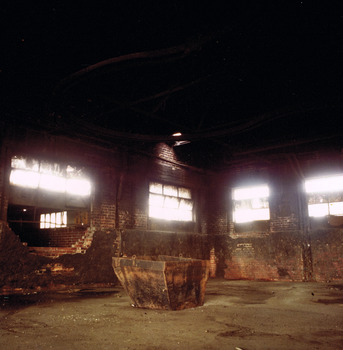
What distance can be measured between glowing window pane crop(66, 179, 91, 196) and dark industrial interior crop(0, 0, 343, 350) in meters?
0.04

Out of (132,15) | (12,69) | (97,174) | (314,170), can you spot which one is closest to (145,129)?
(97,174)

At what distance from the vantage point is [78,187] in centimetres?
856

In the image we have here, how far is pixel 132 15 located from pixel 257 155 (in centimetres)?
757

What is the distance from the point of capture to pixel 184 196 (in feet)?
39.1

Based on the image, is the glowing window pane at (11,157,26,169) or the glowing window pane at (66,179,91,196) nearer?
the glowing window pane at (11,157,26,169)

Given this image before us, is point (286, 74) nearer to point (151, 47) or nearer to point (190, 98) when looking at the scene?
point (190, 98)

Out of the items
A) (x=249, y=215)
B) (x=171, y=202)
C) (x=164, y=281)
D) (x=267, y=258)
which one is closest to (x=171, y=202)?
(x=171, y=202)

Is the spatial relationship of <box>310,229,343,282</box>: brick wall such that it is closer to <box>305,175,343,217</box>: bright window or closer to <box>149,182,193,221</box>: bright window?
<box>305,175,343,217</box>: bright window

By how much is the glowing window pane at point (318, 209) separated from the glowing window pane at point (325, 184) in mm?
456

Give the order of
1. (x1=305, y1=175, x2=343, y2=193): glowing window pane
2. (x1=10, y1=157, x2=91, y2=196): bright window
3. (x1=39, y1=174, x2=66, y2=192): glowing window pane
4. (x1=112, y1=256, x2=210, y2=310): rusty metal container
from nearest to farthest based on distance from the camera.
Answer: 1. (x1=112, y1=256, x2=210, y2=310): rusty metal container
2. (x1=10, y1=157, x2=91, y2=196): bright window
3. (x1=39, y1=174, x2=66, y2=192): glowing window pane
4. (x1=305, y1=175, x2=343, y2=193): glowing window pane

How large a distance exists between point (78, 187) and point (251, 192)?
20.1 ft

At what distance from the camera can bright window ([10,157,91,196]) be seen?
292 inches

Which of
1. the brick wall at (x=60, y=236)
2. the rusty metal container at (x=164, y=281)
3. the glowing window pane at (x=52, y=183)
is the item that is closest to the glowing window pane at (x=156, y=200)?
the brick wall at (x=60, y=236)

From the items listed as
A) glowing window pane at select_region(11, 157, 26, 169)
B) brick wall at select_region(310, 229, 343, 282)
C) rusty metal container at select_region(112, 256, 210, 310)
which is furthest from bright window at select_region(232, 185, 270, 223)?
glowing window pane at select_region(11, 157, 26, 169)
